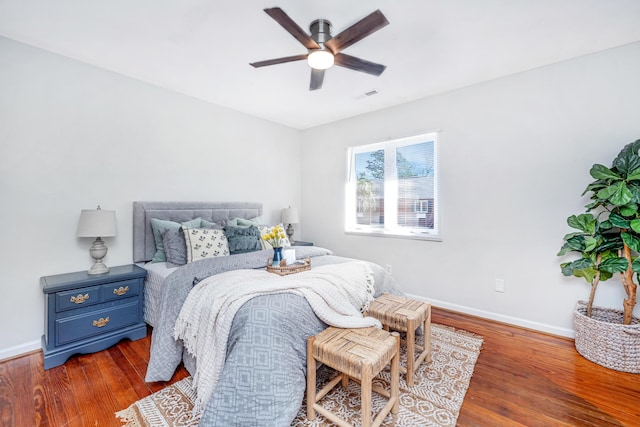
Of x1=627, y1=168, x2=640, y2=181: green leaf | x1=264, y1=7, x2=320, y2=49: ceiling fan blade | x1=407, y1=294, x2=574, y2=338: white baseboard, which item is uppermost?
x1=264, y1=7, x2=320, y2=49: ceiling fan blade

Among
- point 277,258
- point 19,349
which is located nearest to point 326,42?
point 277,258

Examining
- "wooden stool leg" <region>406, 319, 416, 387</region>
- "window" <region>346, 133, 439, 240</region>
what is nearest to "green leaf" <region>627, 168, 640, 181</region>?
"window" <region>346, 133, 439, 240</region>

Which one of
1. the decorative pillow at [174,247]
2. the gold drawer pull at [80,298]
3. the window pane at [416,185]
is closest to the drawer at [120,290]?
the gold drawer pull at [80,298]

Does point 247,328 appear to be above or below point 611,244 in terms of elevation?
below

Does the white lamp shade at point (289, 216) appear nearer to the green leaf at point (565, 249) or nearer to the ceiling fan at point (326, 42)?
the ceiling fan at point (326, 42)

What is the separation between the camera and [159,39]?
2.25m

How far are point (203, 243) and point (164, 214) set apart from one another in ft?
2.39

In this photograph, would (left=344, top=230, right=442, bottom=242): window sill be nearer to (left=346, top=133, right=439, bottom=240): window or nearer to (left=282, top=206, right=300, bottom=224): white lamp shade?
(left=346, top=133, right=439, bottom=240): window

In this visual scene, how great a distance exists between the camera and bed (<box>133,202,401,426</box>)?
138 cm

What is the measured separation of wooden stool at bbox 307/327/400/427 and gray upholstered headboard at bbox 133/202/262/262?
2.29m

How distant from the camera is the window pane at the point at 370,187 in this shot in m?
3.92

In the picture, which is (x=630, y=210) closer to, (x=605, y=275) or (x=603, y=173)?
(x=603, y=173)

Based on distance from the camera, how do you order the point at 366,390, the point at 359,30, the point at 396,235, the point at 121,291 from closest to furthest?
1. the point at 366,390
2. the point at 359,30
3. the point at 121,291
4. the point at 396,235

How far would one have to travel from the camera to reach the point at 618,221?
6.86ft
